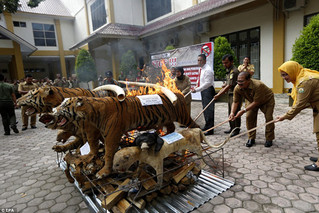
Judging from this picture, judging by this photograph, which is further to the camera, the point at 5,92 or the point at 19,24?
the point at 19,24

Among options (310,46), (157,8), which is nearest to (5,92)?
(310,46)

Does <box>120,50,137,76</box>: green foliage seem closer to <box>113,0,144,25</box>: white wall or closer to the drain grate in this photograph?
<box>113,0,144,25</box>: white wall

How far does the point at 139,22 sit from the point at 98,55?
17.8ft

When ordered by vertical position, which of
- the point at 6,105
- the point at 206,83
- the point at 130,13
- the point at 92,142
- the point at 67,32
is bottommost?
the point at 92,142

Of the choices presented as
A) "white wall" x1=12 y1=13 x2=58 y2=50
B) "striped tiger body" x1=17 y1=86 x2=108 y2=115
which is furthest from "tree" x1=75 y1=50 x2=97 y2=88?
"striped tiger body" x1=17 y1=86 x2=108 y2=115

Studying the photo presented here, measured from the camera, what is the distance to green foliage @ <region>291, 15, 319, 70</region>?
21.5 feet

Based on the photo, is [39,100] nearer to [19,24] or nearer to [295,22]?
[295,22]

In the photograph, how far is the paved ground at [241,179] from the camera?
2.46 meters

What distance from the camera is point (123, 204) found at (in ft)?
7.50

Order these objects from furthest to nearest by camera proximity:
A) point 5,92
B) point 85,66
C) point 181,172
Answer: point 85,66 < point 5,92 < point 181,172

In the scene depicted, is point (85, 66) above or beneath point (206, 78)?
above

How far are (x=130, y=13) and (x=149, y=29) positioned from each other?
425cm

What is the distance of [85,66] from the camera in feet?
56.5

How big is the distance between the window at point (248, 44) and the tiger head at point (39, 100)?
9.86m
